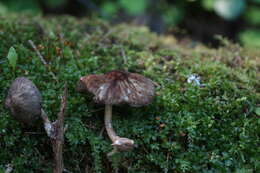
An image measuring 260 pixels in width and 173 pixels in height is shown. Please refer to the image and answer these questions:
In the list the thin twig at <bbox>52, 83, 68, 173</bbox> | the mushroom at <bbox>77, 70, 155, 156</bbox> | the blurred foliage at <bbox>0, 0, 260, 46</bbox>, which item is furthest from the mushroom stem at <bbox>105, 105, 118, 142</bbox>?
the blurred foliage at <bbox>0, 0, 260, 46</bbox>

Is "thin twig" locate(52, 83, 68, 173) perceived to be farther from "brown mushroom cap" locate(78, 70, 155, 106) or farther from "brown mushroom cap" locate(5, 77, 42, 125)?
"brown mushroom cap" locate(78, 70, 155, 106)

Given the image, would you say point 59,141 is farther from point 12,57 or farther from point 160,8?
point 160,8

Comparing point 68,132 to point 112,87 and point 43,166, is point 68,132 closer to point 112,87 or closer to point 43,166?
point 43,166

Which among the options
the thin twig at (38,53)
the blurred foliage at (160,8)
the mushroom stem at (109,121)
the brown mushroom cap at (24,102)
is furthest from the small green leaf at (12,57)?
the blurred foliage at (160,8)

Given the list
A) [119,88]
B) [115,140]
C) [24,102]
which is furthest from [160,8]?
[24,102]

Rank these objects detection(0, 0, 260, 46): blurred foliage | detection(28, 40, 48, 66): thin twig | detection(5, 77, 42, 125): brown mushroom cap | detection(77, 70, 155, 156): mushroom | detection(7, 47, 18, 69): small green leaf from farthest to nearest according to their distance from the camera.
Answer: detection(0, 0, 260, 46): blurred foliage
detection(28, 40, 48, 66): thin twig
detection(7, 47, 18, 69): small green leaf
detection(77, 70, 155, 156): mushroom
detection(5, 77, 42, 125): brown mushroom cap

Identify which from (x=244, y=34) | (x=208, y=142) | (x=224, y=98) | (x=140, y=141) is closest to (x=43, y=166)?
(x=140, y=141)
